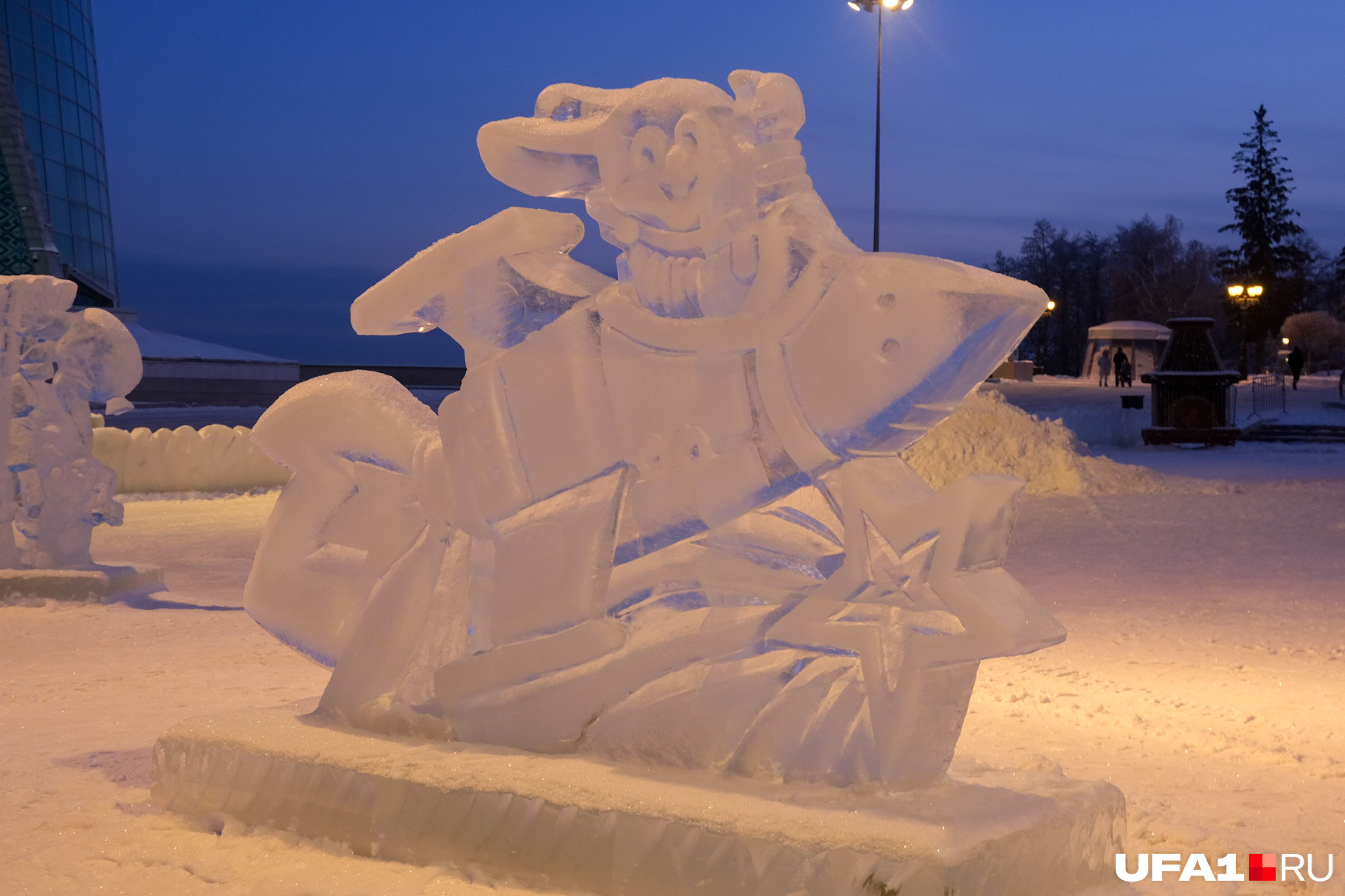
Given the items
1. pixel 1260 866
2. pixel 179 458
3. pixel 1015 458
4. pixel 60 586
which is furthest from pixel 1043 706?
pixel 179 458

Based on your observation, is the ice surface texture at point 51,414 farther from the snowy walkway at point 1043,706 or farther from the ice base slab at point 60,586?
the snowy walkway at point 1043,706

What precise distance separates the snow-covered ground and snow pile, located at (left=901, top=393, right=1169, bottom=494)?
9.90 feet

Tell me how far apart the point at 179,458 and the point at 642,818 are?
43.3 feet

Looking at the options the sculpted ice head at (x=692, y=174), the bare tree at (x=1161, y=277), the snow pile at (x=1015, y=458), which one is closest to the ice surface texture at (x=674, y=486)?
the sculpted ice head at (x=692, y=174)

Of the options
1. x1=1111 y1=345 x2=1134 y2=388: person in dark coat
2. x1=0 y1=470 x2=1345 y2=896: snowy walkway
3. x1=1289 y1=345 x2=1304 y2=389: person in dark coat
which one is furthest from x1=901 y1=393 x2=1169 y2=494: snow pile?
x1=1111 y1=345 x2=1134 y2=388: person in dark coat

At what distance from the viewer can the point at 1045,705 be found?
5.32 meters

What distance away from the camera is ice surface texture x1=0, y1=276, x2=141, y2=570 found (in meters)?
8.38

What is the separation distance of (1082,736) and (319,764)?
292cm

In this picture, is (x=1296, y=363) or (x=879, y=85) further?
(x=1296, y=363)

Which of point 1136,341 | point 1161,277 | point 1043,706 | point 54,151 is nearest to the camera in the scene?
point 1043,706

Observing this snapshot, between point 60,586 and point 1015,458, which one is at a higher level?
point 1015,458

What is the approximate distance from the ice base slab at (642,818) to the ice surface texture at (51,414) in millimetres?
5363

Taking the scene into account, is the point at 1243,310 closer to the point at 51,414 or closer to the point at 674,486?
the point at 51,414

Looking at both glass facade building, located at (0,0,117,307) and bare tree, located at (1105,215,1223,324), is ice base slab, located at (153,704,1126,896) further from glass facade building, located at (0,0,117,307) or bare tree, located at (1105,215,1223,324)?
bare tree, located at (1105,215,1223,324)
